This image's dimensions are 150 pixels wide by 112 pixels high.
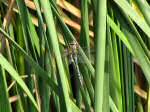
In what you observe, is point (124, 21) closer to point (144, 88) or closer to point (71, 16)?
point (71, 16)

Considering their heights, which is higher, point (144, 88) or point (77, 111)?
point (77, 111)

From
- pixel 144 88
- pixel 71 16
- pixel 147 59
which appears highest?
pixel 71 16

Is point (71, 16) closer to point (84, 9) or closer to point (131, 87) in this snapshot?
point (131, 87)

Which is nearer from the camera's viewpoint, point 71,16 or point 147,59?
point 147,59

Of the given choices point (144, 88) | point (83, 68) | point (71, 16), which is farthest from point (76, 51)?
point (144, 88)

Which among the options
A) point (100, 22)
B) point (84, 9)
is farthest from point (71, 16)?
point (100, 22)

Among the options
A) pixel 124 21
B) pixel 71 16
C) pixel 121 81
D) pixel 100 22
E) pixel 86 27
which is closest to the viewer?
pixel 100 22

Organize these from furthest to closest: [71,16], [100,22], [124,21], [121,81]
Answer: [71,16] → [121,81] → [124,21] → [100,22]
